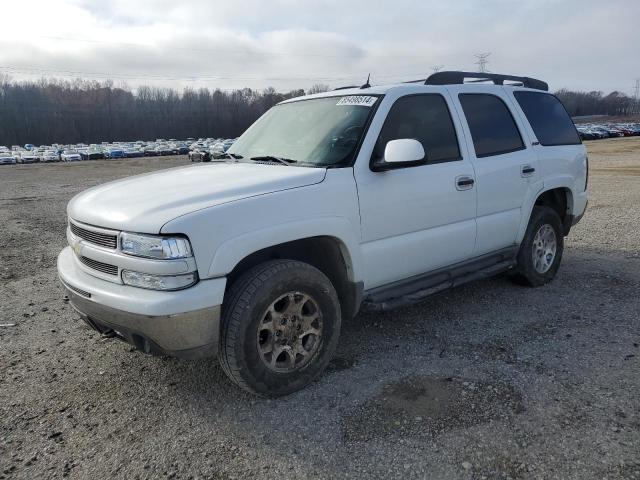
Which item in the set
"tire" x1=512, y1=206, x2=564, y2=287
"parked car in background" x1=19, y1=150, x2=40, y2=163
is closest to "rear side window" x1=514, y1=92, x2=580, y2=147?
"tire" x1=512, y1=206, x2=564, y2=287

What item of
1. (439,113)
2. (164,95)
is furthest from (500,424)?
(164,95)

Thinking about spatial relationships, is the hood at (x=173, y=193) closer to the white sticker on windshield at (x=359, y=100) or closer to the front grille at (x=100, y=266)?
the front grille at (x=100, y=266)

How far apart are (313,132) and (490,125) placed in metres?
1.73

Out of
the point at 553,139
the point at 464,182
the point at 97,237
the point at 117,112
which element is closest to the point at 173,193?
the point at 97,237

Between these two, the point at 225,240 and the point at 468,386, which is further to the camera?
the point at 468,386

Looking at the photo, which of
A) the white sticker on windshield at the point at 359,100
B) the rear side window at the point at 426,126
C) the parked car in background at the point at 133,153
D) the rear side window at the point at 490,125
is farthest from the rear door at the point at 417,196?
the parked car in background at the point at 133,153

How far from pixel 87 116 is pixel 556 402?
405ft

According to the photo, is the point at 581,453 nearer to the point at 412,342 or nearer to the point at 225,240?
the point at 412,342

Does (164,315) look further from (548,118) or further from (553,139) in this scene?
(548,118)

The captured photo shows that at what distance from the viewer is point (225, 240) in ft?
9.14

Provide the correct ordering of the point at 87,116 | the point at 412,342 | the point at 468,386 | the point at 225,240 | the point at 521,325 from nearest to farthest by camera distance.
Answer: the point at 225,240
the point at 468,386
the point at 412,342
the point at 521,325
the point at 87,116

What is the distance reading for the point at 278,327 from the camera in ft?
10.2

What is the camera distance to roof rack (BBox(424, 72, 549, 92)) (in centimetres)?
431

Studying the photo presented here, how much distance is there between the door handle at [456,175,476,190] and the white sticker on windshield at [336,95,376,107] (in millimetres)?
932
